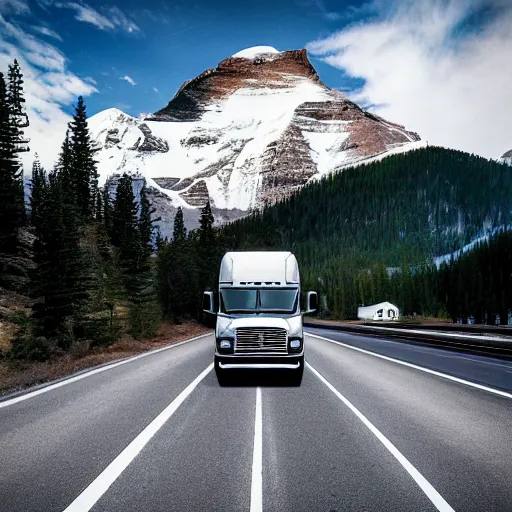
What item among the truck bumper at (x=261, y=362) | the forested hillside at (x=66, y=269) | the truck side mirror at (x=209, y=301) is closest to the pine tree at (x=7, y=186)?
the forested hillside at (x=66, y=269)

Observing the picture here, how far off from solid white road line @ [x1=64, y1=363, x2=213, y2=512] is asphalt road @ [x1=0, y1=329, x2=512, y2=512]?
0.02 metres

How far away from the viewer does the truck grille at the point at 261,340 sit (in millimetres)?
11812

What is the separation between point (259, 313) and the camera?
1272 cm

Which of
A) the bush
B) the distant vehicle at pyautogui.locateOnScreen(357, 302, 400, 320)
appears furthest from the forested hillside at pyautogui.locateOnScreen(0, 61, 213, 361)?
the distant vehicle at pyautogui.locateOnScreen(357, 302, 400, 320)

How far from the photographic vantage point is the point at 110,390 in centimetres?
1108

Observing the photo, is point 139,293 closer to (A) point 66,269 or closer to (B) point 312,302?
(A) point 66,269

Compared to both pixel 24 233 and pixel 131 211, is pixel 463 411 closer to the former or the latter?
pixel 24 233

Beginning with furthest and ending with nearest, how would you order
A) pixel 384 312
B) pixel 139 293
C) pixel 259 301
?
pixel 384 312 < pixel 139 293 < pixel 259 301

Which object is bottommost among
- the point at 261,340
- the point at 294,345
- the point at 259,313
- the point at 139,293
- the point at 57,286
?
the point at 294,345

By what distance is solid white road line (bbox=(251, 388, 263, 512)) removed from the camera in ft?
15.9

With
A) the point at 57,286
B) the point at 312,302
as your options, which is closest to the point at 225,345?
the point at 312,302

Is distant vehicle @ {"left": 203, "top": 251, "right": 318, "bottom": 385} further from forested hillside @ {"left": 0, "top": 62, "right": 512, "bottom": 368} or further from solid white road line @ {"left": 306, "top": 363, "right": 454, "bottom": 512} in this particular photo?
forested hillside @ {"left": 0, "top": 62, "right": 512, "bottom": 368}

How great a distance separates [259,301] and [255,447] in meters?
6.28

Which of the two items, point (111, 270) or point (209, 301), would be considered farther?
point (111, 270)
